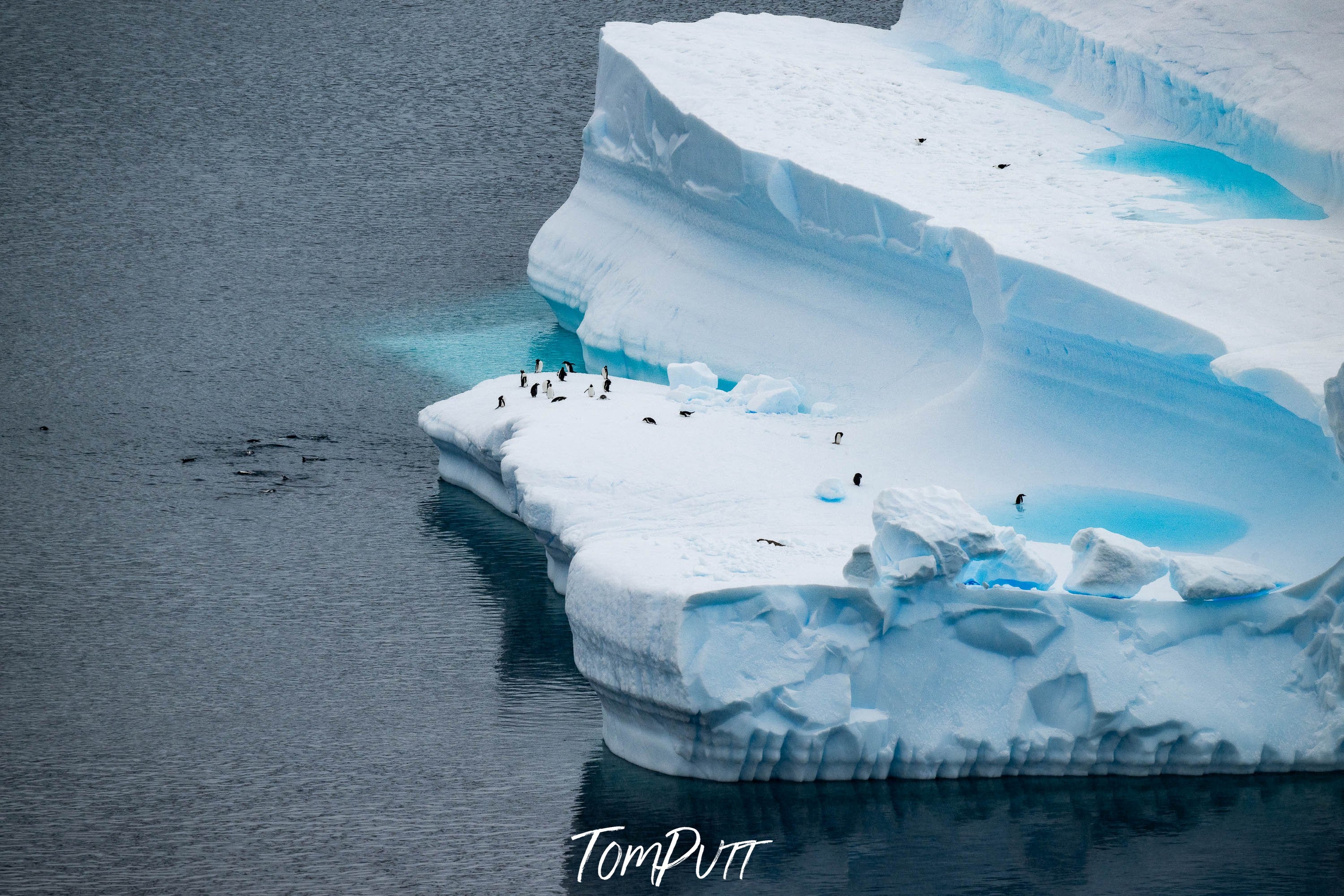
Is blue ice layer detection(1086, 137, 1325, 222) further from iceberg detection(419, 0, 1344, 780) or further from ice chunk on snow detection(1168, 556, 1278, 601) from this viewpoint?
ice chunk on snow detection(1168, 556, 1278, 601)

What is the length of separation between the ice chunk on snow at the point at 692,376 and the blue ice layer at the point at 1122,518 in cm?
282

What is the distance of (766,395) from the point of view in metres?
10.4

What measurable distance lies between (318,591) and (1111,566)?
4.40 meters

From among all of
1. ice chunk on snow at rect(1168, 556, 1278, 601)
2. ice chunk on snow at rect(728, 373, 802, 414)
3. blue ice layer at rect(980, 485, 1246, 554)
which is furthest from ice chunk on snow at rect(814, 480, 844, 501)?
ice chunk on snow at rect(1168, 556, 1278, 601)

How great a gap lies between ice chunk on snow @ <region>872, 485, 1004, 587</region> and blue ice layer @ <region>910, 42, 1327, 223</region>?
4.33 m

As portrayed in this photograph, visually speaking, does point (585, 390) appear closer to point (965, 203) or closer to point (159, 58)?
point (965, 203)

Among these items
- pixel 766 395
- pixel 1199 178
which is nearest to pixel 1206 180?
pixel 1199 178

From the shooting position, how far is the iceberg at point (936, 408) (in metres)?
6.88

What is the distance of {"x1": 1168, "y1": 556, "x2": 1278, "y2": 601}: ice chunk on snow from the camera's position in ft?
22.6

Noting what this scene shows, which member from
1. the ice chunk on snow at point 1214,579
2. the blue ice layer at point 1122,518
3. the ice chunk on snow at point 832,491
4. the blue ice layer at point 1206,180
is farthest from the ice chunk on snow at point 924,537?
the blue ice layer at point 1206,180

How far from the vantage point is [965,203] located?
34.4 feet

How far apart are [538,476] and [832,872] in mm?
3365

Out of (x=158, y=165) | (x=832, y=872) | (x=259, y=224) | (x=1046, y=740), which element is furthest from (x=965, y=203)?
(x=158, y=165)

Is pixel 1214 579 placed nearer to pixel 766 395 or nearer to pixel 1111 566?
pixel 1111 566
